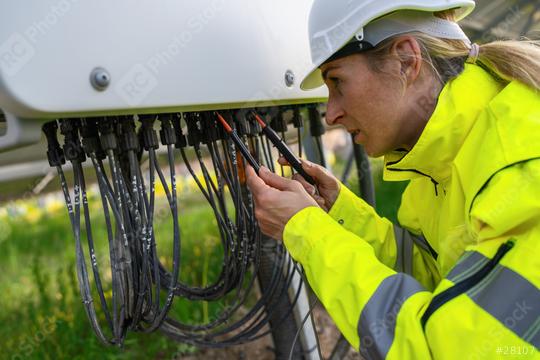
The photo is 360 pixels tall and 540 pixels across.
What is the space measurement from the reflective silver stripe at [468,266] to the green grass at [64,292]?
49.1 inches

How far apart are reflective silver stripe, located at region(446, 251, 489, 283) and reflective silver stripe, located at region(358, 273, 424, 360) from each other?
79 mm

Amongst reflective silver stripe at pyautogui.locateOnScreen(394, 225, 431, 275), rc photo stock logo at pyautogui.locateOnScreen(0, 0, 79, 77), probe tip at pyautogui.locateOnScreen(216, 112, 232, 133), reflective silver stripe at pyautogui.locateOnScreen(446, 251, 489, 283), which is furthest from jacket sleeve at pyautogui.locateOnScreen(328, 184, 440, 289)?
rc photo stock logo at pyautogui.locateOnScreen(0, 0, 79, 77)

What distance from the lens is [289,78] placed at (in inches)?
48.6

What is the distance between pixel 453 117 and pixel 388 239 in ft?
1.51

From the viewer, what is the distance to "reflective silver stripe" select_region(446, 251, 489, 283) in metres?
0.88

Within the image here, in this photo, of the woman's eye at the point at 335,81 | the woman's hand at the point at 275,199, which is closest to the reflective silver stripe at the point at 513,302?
the woman's hand at the point at 275,199

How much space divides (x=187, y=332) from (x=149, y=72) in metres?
0.78

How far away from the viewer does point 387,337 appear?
917 millimetres

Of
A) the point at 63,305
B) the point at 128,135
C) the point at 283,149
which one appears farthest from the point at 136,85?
the point at 63,305

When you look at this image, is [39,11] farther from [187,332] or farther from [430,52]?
[187,332]

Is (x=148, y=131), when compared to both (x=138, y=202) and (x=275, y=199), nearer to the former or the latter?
(x=138, y=202)

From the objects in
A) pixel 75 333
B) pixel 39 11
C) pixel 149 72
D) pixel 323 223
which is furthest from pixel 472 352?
pixel 75 333

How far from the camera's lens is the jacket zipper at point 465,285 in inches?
34.0

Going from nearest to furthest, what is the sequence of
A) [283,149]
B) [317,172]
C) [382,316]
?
[382,316] < [283,149] < [317,172]
